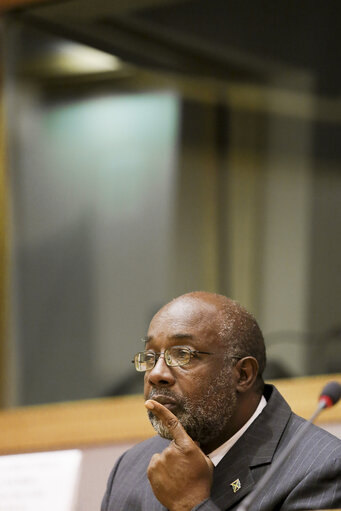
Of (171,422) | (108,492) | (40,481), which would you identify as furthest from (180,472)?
(40,481)

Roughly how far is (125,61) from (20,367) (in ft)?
7.31

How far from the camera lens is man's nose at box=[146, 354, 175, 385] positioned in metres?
1.88

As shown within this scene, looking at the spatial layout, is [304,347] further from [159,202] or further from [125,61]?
[125,61]

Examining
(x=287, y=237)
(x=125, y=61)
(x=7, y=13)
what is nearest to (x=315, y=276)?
(x=287, y=237)

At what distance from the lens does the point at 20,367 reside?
18.6 feet

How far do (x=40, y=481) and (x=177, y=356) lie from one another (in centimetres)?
91

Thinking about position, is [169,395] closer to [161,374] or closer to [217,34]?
[161,374]

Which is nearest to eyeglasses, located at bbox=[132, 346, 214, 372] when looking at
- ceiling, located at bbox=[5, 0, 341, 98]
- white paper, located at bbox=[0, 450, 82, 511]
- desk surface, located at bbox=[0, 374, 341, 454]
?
white paper, located at bbox=[0, 450, 82, 511]

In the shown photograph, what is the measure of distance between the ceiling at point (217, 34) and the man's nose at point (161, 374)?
11.5 feet

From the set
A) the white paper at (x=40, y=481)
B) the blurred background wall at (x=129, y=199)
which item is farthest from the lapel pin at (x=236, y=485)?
the blurred background wall at (x=129, y=199)

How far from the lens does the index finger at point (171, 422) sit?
1.80m

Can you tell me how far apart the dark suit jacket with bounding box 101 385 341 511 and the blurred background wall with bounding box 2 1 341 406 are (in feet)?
11.3

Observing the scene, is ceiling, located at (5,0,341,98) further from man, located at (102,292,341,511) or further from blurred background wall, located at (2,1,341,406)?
man, located at (102,292,341,511)

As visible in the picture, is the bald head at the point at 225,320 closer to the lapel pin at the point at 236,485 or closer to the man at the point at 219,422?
the man at the point at 219,422
